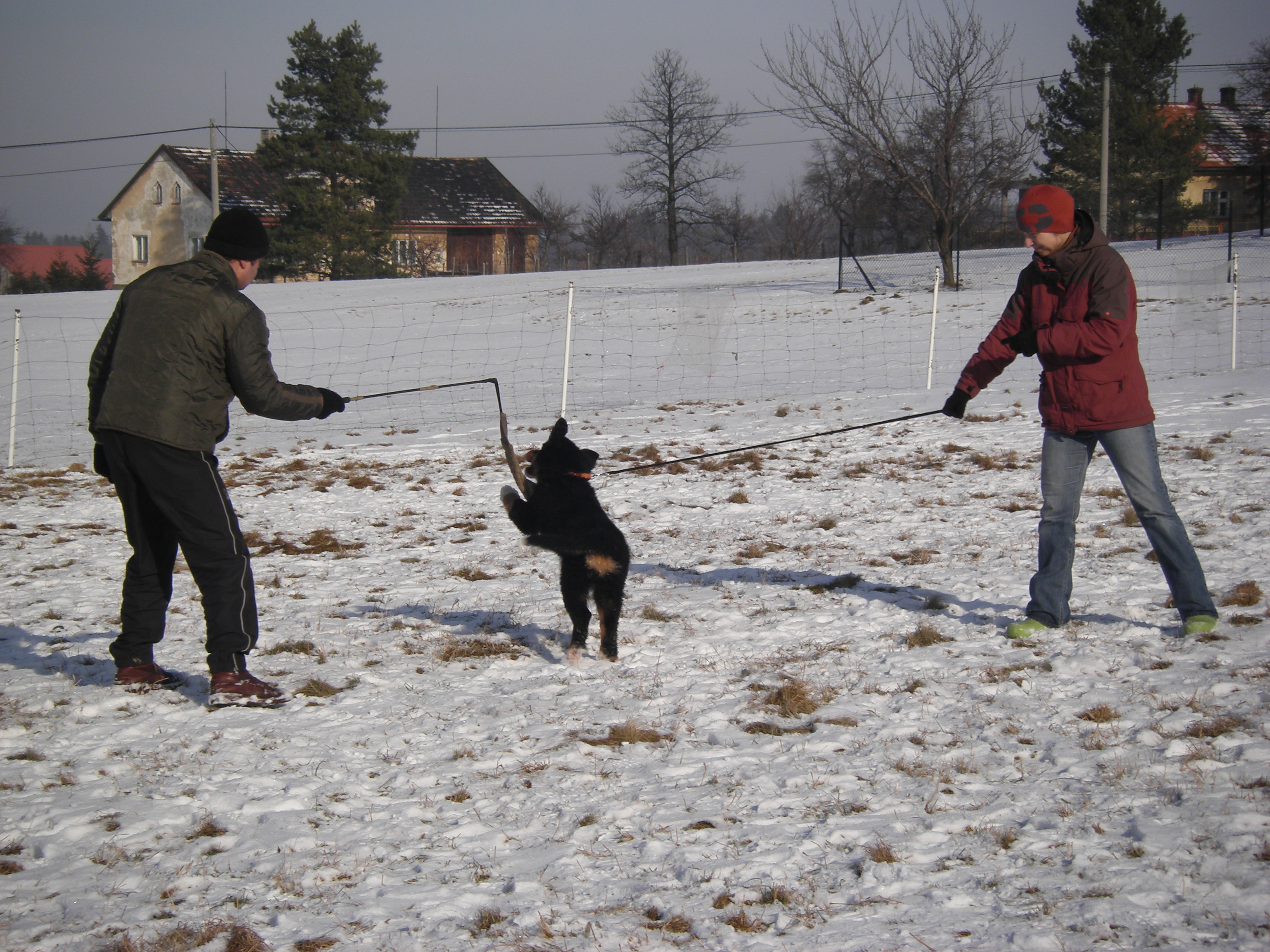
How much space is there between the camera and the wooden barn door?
43.6 m

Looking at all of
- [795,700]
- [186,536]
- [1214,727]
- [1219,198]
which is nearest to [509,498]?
[186,536]

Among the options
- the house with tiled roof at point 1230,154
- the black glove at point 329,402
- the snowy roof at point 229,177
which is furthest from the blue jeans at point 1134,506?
the house with tiled roof at point 1230,154

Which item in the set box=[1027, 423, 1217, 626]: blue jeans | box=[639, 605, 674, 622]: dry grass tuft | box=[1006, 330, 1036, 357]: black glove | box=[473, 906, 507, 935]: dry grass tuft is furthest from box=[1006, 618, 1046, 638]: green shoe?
box=[473, 906, 507, 935]: dry grass tuft

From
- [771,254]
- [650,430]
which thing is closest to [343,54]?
[771,254]

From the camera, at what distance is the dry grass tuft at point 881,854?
98.3 inches

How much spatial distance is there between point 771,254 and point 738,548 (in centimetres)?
4767

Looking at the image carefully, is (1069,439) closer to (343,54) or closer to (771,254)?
(343,54)

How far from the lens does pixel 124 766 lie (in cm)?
324

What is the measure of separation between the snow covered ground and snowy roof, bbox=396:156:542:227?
3857 cm

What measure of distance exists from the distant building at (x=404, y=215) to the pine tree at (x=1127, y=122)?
2395cm

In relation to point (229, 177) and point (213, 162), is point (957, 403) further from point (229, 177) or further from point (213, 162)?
point (229, 177)

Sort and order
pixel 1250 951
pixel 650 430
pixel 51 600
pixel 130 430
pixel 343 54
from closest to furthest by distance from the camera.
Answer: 1. pixel 1250 951
2. pixel 130 430
3. pixel 51 600
4. pixel 650 430
5. pixel 343 54

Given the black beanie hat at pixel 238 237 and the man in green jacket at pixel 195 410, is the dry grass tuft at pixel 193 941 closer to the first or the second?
the man in green jacket at pixel 195 410

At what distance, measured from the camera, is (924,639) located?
13.8 ft
